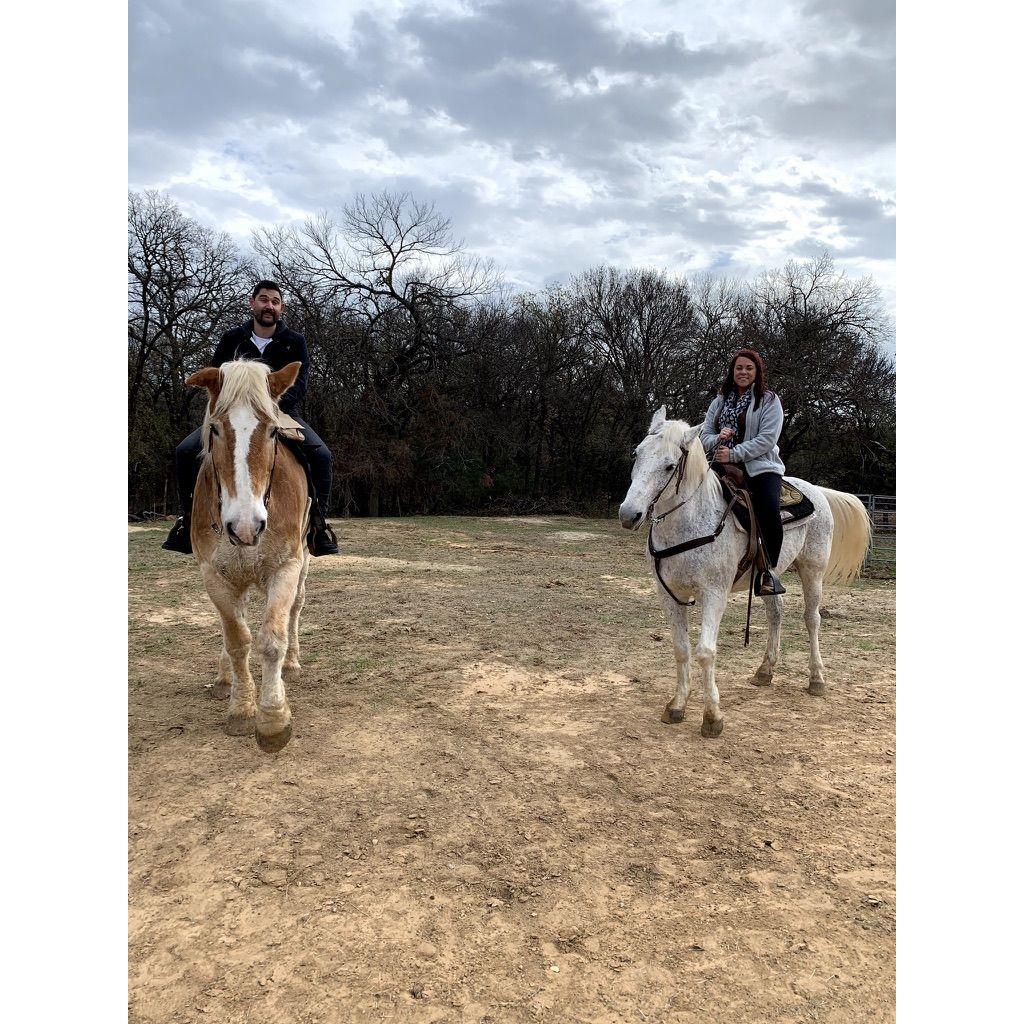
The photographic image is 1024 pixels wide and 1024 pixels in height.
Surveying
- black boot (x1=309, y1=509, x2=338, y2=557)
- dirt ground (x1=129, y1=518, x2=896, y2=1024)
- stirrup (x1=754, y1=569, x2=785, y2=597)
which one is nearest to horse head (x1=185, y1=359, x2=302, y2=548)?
black boot (x1=309, y1=509, x2=338, y2=557)

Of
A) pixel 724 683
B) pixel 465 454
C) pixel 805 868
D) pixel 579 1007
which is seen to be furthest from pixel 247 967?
pixel 465 454

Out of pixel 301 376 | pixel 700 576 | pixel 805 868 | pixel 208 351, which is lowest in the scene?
pixel 805 868

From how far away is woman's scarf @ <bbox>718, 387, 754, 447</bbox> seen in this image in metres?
4.17

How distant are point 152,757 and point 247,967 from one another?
1.69m

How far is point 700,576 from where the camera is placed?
372 cm

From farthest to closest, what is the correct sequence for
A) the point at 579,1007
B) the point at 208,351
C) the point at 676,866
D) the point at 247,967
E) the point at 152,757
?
the point at 208,351
the point at 152,757
the point at 676,866
the point at 247,967
the point at 579,1007

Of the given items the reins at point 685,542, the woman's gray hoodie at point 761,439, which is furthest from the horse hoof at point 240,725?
the woman's gray hoodie at point 761,439

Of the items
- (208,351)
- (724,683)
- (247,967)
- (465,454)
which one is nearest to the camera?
(247,967)

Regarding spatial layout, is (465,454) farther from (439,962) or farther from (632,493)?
(439,962)

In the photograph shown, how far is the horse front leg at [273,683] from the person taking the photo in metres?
3.13

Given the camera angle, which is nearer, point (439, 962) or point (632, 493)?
point (439, 962)

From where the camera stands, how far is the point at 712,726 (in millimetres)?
3629

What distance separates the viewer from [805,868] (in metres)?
2.39
